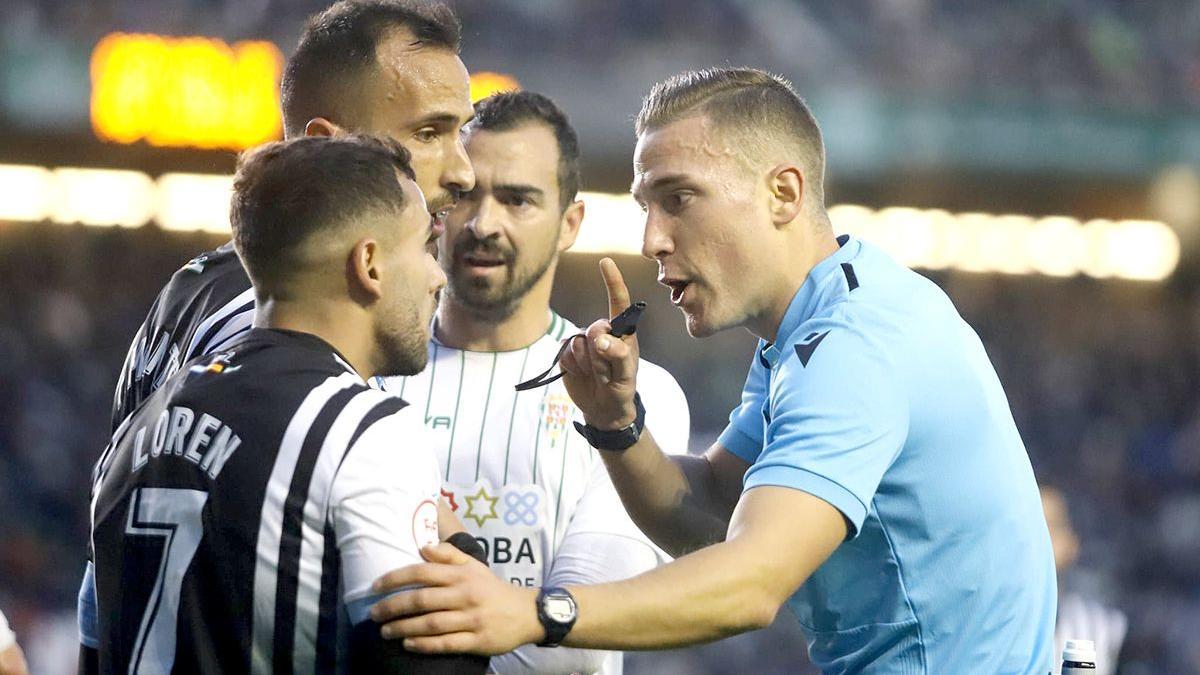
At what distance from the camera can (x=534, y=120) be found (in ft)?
13.8

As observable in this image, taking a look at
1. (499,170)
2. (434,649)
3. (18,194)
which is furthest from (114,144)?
(434,649)

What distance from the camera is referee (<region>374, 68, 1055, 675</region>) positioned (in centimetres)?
246

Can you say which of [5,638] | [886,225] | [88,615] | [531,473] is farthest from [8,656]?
[886,225]

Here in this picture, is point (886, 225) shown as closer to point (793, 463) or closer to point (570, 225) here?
point (570, 225)

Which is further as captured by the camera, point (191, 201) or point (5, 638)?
point (191, 201)

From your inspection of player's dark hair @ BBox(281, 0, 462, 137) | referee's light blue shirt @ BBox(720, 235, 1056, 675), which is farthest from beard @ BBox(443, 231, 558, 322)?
referee's light blue shirt @ BBox(720, 235, 1056, 675)

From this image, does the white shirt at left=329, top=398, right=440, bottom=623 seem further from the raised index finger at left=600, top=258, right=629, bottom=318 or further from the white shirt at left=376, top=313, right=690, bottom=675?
the white shirt at left=376, top=313, right=690, bottom=675

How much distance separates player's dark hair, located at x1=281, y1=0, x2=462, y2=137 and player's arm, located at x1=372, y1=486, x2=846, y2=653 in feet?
4.75

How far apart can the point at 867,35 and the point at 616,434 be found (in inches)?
569

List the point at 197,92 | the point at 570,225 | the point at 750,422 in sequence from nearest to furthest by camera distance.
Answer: the point at 750,422 < the point at 570,225 < the point at 197,92

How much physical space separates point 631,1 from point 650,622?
14316mm

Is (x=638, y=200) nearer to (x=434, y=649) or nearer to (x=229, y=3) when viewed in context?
(x=434, y=649)

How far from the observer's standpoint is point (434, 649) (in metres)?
2.23

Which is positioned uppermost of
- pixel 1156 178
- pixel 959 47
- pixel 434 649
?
pixel 959 47
